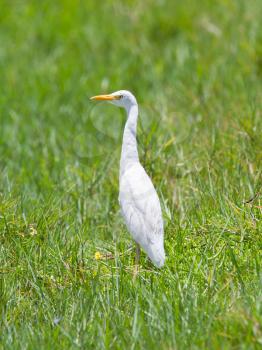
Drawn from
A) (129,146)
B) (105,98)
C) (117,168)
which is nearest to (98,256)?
(129,146)

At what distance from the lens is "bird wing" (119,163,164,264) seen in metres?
4.10

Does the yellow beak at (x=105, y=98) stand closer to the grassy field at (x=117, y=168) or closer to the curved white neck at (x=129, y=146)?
the curved white neck at (x=129, y=146)

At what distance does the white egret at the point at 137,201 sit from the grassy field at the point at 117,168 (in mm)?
139

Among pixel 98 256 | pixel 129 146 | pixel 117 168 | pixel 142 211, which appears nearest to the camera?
pixel 142 211

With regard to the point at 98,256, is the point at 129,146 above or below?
above

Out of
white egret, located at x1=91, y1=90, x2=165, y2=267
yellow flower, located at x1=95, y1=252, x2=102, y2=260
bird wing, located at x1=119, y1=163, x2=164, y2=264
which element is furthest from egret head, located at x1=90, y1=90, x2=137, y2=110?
yellow flower, located at x1=95, y1=252, x2=102, y2=260

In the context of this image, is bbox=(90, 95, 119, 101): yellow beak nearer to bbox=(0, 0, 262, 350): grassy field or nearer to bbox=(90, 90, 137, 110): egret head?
bbox=(90, 90, 137, 110): egret head

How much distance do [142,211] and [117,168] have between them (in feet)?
4.52

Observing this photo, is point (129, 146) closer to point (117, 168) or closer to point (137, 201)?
point (137, 201)

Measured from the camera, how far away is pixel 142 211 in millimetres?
4316

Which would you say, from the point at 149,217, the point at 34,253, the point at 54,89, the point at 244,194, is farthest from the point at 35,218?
the point at 54,89

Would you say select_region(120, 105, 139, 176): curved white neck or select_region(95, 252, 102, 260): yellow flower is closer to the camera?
select_region(95, 252, 102, 260): yellow flower

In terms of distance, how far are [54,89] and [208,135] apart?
110 inches

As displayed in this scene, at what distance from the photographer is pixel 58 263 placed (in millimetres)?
4238
